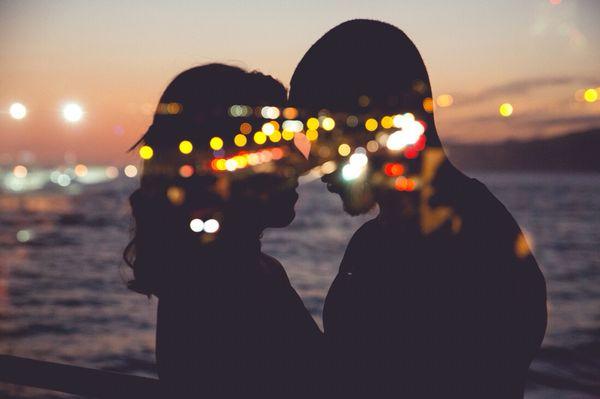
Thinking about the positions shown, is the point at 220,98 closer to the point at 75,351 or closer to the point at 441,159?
the point at 441,159

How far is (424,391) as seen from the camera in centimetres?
163

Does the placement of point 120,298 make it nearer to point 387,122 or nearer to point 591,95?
point 591,95

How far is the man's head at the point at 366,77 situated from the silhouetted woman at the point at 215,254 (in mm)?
203

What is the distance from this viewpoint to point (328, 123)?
7.05 ft

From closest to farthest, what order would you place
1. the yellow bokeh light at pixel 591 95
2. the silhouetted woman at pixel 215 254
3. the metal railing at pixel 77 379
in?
the silhouetted woman at pixel 215 254
the metal railing at pixel 77 379
the yellow bokeh light at pixel 591 95

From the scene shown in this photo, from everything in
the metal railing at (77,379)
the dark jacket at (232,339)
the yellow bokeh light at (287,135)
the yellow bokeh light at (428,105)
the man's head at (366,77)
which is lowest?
the metal railing at (77,379)

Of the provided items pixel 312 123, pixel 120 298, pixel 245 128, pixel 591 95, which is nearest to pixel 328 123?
pixel 312 123

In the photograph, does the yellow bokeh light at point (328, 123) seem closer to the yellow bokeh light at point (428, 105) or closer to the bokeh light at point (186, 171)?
the yellow bokeh light at point (428, 105)

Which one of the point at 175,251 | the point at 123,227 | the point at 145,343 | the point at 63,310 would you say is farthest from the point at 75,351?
the point at 123,227

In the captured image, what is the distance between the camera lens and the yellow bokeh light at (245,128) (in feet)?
6.62

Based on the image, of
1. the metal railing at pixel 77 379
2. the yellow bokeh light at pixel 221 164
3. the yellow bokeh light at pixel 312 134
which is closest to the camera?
the metal railing at pixel 77 379

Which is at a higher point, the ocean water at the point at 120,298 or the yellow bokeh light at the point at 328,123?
the yellow bokeh light at the point at 328,123

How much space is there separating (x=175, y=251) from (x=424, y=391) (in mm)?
818

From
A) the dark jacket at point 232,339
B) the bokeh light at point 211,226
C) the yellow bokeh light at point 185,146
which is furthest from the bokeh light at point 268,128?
the dark jacket at point 232,339
